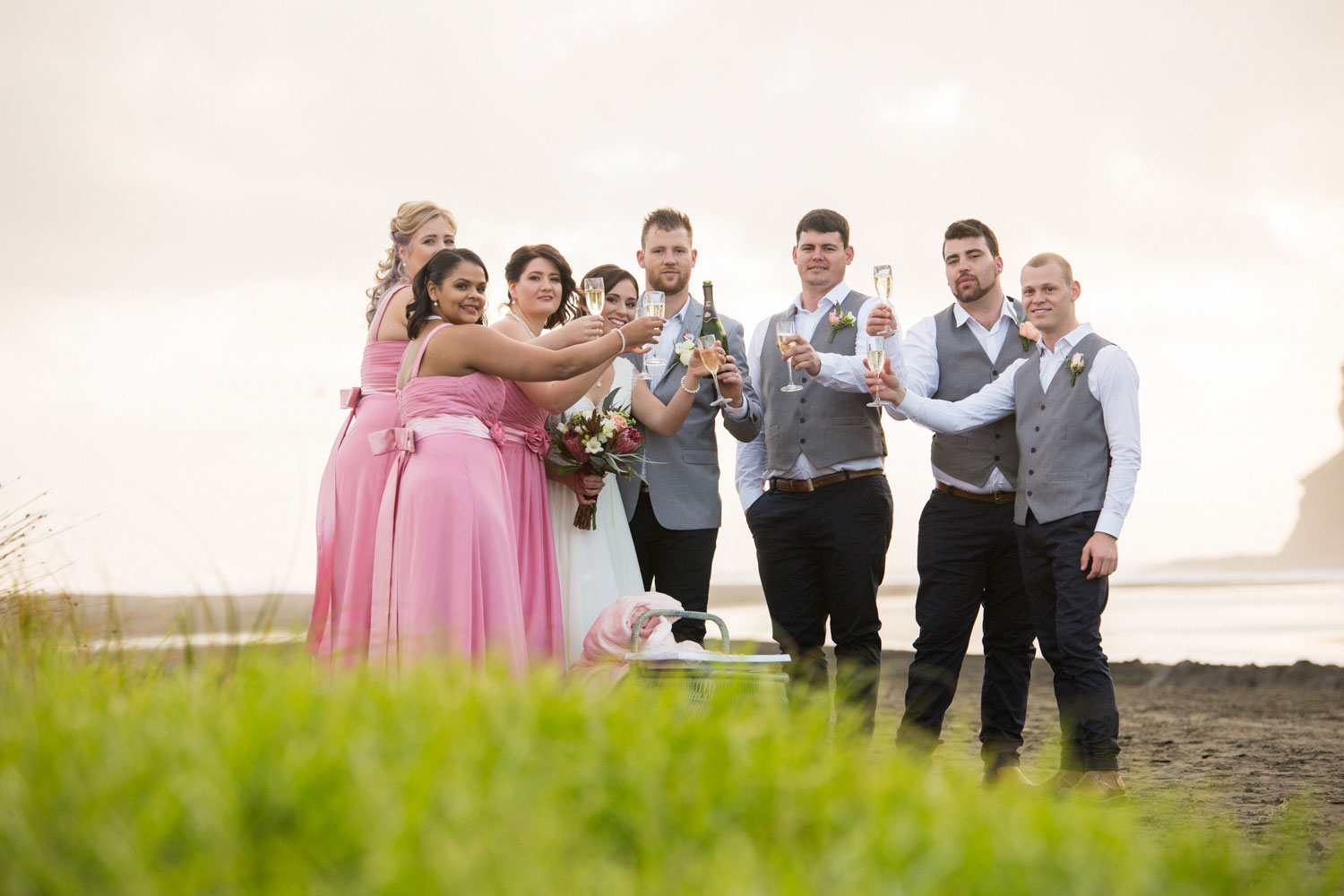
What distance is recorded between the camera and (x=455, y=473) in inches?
170

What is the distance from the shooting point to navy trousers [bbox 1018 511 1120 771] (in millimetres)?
4770

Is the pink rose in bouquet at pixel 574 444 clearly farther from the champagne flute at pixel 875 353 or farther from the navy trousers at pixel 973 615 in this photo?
the navy trousers at pixel 973 615

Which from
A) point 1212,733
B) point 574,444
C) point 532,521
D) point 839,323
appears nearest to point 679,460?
point 574,444

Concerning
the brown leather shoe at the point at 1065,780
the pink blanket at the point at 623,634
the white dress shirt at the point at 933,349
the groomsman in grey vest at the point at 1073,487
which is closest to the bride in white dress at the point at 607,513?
the pink blanket at the point at 623,634

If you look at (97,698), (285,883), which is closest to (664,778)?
(285,883)

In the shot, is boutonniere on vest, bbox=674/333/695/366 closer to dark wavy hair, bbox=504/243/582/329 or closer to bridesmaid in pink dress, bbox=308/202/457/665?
dark wavy hair, bbox=504/243/582/329

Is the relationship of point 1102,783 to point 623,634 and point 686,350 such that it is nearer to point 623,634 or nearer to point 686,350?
point 623,634

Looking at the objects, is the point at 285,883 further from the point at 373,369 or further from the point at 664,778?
the point at 373,369

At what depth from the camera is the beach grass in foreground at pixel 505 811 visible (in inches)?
68.2

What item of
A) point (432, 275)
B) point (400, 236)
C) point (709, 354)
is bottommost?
point (709, 354)

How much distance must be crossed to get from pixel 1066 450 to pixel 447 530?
2.74m

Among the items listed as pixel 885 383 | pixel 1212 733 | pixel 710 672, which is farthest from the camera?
pixel 1212 733

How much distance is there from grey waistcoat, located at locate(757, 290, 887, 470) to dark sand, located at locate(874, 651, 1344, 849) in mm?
1470

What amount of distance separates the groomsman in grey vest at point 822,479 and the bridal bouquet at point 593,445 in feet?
3.09
